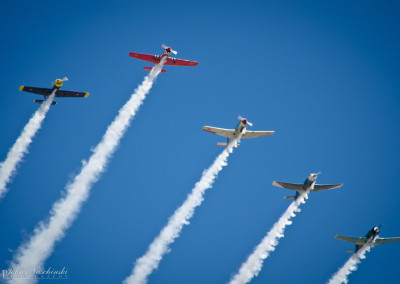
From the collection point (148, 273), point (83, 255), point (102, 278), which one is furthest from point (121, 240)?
point (148, 273)

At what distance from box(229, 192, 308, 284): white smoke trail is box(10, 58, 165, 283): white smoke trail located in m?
17.4

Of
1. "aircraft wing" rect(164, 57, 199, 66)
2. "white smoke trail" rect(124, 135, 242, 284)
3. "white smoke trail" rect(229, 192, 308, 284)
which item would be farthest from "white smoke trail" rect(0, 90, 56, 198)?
"white smoke trail" rect(229, 192, 308, 284)

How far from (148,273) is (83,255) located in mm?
19476

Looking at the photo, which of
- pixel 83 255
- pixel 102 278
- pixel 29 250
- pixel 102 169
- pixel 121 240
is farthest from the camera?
pixel 121 240

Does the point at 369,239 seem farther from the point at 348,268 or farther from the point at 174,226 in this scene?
the point at 174,226

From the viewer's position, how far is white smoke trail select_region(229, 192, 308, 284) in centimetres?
4559

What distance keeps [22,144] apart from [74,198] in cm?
786

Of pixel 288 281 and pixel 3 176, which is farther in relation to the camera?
pixel 288 281

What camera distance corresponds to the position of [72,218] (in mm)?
45312

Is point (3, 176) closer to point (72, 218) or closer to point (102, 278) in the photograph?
point (72, 218)

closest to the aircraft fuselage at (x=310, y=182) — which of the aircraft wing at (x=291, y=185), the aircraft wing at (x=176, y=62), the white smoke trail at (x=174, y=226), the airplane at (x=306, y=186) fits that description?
the airplane at (x=306, y=186)

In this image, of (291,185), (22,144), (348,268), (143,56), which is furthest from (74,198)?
(348,268)

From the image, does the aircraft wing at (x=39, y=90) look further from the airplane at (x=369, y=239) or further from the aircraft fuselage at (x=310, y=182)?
the airplane at (x=369, y=239)

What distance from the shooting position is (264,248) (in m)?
46.8
